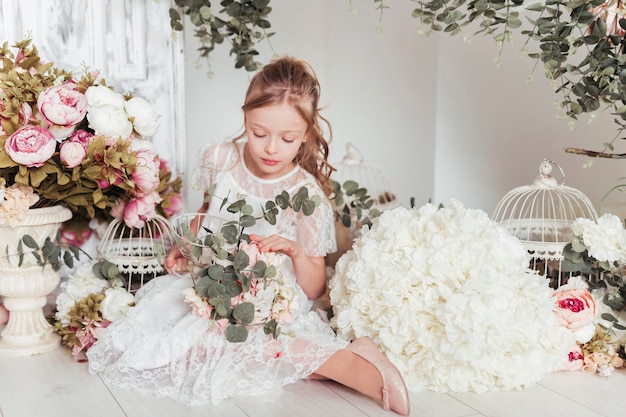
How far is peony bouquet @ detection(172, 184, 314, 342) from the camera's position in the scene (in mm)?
1951

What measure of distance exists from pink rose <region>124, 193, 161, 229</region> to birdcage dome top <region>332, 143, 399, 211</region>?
1054 millimetres

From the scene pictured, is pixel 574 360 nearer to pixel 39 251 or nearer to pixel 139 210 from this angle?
pixel 139 210

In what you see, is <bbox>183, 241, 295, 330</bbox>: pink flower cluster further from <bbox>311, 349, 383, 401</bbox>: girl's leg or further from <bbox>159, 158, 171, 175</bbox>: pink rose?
<bbox>159, 158, 171, 175</bbox>: pink rose

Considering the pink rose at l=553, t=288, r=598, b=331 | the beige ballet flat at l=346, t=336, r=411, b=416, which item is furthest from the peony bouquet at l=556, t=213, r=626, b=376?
the beige ballet flat at l=346, t=336, r=411, b=416

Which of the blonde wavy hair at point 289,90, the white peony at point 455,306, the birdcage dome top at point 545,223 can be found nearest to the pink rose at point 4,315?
the blonde wavy hair at point 289,90

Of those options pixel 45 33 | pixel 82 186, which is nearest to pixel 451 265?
pixel 82 186

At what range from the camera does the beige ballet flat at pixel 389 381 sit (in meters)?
1.78

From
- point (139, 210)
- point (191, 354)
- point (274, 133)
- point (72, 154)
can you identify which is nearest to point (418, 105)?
point (274, 133)

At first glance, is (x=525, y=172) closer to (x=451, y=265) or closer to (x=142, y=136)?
(x=451, y=265)

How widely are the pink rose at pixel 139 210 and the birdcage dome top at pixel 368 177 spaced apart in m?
1.05

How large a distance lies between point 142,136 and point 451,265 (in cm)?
117

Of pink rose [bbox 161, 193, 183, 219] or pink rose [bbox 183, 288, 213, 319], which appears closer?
pink rose [bbox 183, 288, 213, 319]

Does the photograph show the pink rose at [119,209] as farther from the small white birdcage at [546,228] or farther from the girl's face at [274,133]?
the small white birdcage at [546,228]

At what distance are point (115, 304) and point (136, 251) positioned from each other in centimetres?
40
